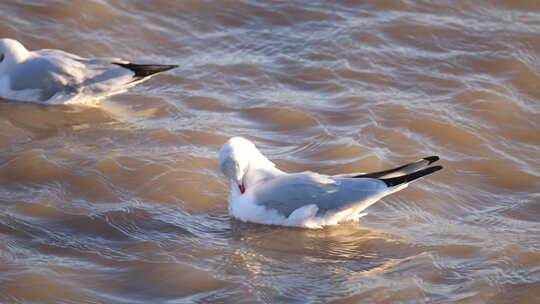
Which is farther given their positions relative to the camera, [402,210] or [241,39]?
[241,39]

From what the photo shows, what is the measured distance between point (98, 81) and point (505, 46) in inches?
180

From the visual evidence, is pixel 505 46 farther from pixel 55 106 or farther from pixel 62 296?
pixel 62 296

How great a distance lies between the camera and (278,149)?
735cm

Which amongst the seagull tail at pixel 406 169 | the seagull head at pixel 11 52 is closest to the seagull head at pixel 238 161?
the seagull tail at pixel 406 169

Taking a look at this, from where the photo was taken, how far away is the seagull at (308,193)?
597 centimetres

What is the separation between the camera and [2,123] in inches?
304

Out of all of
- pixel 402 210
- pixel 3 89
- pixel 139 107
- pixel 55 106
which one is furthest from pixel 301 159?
pixel 3 89

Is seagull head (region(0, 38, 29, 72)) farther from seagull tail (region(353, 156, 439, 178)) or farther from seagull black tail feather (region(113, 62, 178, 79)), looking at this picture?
seagull tail (region(353, 156, 439, 178))

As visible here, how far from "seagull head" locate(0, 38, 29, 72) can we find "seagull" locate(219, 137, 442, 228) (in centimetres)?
327

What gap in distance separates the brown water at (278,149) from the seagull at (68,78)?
0.16 metres

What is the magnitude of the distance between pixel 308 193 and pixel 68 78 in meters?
3.35

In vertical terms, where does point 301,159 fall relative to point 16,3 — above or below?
below

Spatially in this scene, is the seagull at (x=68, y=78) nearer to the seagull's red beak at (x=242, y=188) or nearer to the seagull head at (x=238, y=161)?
the seagull head at (x=238, y=161)

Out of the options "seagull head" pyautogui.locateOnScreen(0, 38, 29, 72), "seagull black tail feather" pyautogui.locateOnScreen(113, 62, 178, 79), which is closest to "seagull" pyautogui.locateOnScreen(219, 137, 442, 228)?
"seagull black tail feather" pyautogui.locateOnScreen(113, 62, 178, 79)
